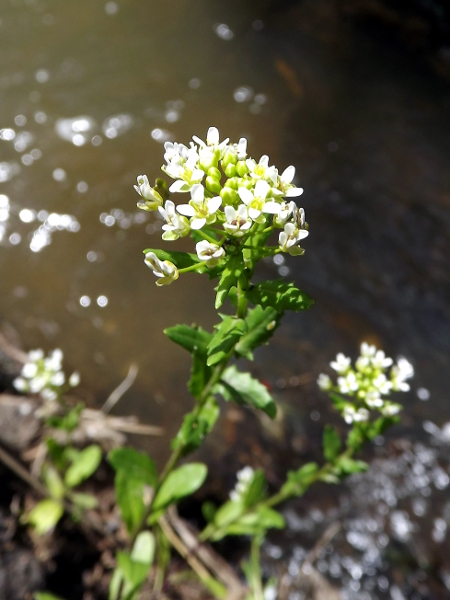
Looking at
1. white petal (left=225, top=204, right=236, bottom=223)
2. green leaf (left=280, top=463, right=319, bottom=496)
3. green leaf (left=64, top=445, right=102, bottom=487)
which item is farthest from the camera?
green leaf (left=64, top=445, right=102, bottom=487)

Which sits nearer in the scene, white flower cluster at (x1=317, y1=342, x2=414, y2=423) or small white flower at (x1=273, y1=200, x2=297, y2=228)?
small white flower at (x1=273, y1=200, x2=297, y2=228)

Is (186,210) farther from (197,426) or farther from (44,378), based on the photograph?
(44,378)

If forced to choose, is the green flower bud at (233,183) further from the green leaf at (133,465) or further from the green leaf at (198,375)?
the green leaf at (133,465)

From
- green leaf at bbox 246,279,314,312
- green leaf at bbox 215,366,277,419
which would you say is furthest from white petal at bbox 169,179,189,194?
green leaf at bbox 215,366,277,419

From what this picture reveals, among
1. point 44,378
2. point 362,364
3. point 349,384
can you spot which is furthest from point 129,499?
point 362,364

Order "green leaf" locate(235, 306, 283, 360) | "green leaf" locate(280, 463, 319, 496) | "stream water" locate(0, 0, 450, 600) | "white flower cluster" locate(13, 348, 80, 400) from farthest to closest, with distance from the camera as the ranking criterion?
1. "stream water" locate(0, 0, 450, 600)
2. "white flower cluster" locate(13, 348, 80, 400)
3. "green leaf" locate(280, 463, 319, 496)
4. "green leaf" locate(235, 306, 283, 360)

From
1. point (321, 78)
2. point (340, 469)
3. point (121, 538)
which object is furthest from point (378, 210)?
point (121, 538)

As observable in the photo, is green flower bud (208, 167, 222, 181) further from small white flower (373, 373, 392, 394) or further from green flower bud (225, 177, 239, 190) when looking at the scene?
A: small white flower (373, 373, 392, 394)
